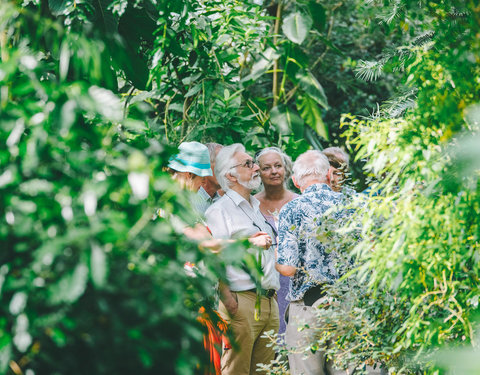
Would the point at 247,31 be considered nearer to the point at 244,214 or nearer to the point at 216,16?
the point at 216,16

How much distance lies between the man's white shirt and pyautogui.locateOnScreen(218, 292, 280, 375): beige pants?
9 cm

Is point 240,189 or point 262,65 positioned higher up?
point 262,65

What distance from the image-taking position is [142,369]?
1.20 metres

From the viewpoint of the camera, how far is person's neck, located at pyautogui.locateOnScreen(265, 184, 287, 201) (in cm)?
475

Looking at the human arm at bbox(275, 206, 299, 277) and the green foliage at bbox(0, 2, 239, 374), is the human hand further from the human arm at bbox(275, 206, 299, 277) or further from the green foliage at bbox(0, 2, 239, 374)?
the green foliage at bbox(0, 2, 239, 374)

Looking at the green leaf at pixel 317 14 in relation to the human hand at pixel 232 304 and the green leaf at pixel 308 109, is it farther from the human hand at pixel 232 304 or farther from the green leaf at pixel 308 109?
the human hand at pixel 232 304

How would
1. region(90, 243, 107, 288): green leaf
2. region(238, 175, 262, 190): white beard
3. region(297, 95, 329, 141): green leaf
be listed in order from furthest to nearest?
region(297, 95, 329, 141): green leaf, region(238, 175, 262, 190): white beard, region(90, 243, 107, 288): green leaf

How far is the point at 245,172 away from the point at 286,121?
150 cm

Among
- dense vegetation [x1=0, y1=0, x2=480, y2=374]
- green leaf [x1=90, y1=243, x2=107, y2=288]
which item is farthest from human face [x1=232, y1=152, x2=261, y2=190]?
green leaf [x1=90, y1=243, x2=107, y2=288]

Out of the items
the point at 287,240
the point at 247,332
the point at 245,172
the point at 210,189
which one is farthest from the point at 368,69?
the point at 247,332

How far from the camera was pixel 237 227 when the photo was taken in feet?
12.1

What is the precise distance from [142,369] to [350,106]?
9.84m

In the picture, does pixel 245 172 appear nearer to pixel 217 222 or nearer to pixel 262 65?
pixel 217 222

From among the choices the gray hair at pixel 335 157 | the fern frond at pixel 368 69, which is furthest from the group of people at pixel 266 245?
the gray hair at pixel 335 157
